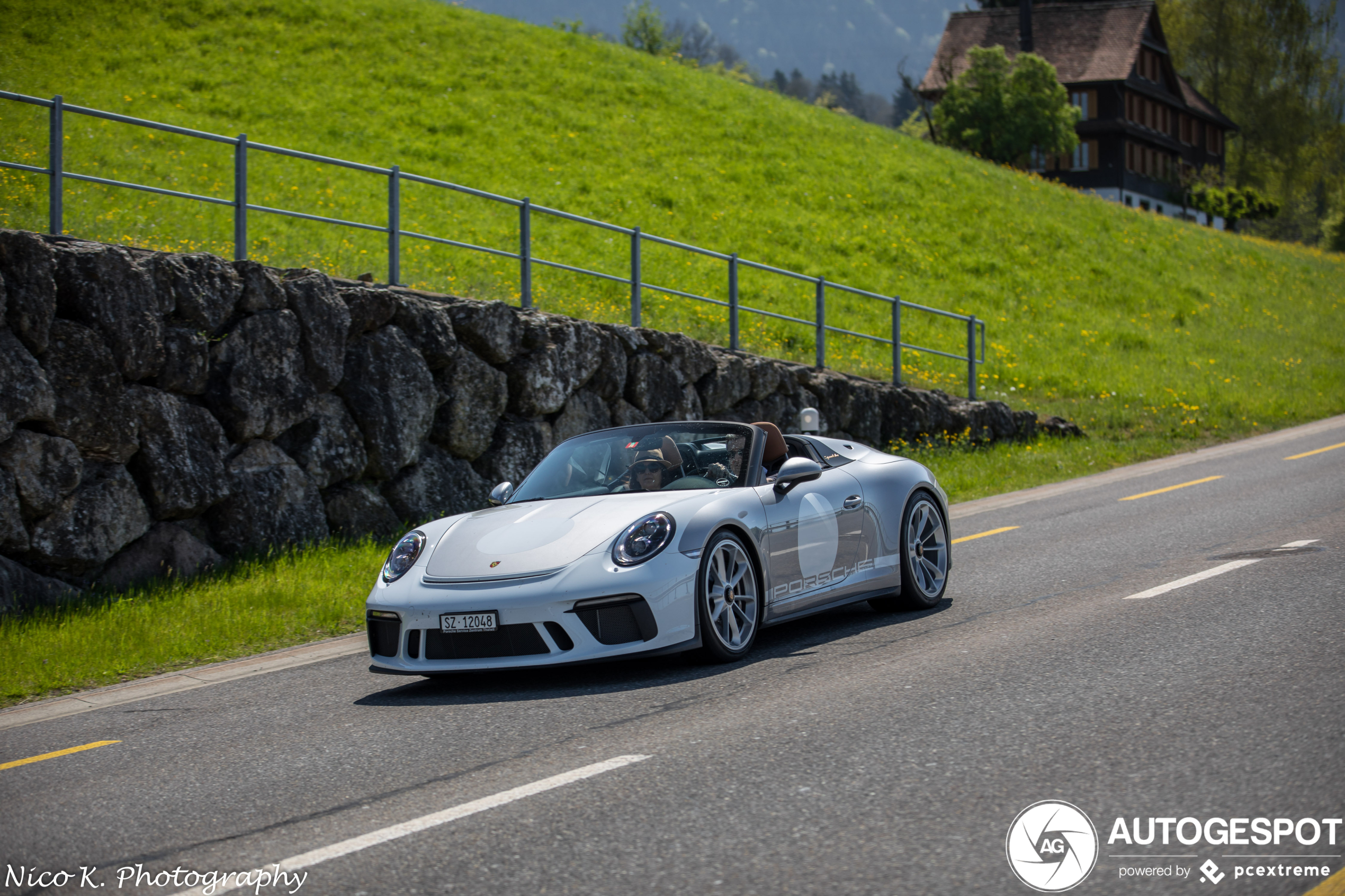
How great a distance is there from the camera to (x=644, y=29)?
74.1 metres

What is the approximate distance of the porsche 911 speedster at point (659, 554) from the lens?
6168 mm

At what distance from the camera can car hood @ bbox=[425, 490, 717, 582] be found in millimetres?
6352

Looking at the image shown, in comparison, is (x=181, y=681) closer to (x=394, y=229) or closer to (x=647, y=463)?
(x=647, y=463)

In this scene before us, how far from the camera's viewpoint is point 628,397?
15.1 metres

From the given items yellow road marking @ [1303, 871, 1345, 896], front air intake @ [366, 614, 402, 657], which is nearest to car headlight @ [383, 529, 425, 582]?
front air intake @ [366, 614, 402, 657]

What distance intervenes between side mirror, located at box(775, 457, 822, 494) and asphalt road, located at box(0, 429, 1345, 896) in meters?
0.94

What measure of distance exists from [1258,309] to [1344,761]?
37.5 meters

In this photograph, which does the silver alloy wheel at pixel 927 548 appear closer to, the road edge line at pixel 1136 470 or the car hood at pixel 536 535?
the car hood at pixel 536 535

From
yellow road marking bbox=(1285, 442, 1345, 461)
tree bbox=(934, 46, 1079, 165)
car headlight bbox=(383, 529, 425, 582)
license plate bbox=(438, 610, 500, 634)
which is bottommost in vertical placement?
license plate bbox=(438, 610, 500, 634)

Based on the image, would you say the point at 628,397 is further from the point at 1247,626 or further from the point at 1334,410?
the point at 1334,410

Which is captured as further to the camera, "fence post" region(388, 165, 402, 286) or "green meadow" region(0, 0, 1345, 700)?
"fence post" region(388, 165, 402, 286)

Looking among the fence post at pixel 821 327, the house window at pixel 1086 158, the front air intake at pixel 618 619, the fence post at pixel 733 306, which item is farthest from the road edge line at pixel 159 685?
the house window at pixel 1086 158

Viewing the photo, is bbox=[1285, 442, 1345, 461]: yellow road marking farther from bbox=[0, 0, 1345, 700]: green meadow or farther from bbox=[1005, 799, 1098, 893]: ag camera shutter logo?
bbox=[1005, 799, 1098, 893]: ag camera shutter logo

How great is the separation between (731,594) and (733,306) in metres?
11.4
